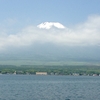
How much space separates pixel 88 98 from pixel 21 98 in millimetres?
13395

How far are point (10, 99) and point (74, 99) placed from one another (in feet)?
40.9

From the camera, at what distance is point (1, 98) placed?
63438 mm

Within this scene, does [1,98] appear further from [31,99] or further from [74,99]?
[74,99]

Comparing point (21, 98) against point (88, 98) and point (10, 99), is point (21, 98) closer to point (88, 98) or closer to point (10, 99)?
point (10, 99)

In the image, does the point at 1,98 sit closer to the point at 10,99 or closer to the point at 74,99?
the point at 10,99

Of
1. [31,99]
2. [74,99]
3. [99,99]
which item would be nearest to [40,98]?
[31,99]

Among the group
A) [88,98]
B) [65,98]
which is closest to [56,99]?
[65,98]

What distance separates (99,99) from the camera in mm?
63531

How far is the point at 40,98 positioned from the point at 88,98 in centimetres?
966

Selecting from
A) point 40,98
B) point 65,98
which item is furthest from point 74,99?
point 40,98

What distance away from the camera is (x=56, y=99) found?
62438 mm

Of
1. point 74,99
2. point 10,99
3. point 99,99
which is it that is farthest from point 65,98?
point 10,99

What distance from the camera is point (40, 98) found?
211 ft

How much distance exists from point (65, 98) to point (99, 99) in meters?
6.72
